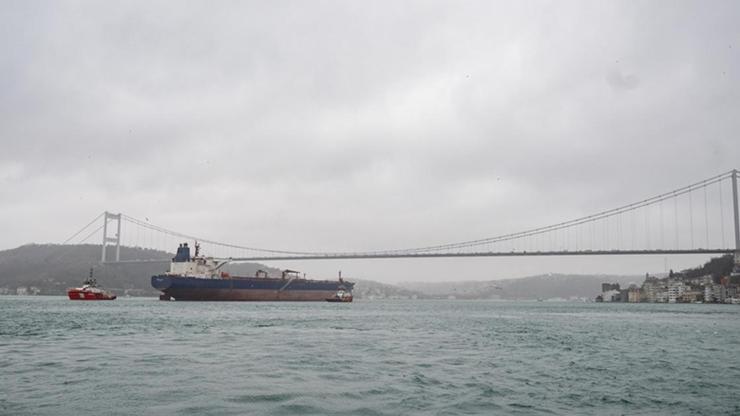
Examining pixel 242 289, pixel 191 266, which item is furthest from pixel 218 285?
pixel 191 266

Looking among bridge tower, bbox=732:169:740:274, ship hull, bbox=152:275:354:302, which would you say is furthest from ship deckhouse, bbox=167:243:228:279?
bridge tower, bbox=732:169:740:274

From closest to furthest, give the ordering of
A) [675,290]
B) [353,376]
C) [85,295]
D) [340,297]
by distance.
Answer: [353,376]
[85,295]
[340,297]
[675,290]

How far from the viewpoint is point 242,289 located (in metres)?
72.1

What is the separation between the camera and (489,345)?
1967 centimetres

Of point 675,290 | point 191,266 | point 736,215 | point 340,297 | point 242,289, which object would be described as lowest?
point 340,297

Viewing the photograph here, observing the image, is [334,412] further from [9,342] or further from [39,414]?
[9,342]

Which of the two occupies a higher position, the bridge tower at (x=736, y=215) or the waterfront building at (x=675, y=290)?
the bridge tower at (x=736, y=215)

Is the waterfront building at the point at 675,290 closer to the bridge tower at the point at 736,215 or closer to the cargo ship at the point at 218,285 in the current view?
the bridge tower at the point at 736,215

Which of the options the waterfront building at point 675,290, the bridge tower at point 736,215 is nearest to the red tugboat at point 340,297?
the bridge tower at point 736,215

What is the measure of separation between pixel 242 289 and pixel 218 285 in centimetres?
373

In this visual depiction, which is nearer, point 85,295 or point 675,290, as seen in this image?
point 85,295

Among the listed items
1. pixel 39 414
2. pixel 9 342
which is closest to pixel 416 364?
pixel 39 414

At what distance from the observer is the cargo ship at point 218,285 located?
6769cm

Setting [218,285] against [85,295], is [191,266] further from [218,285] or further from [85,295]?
[85,295]
